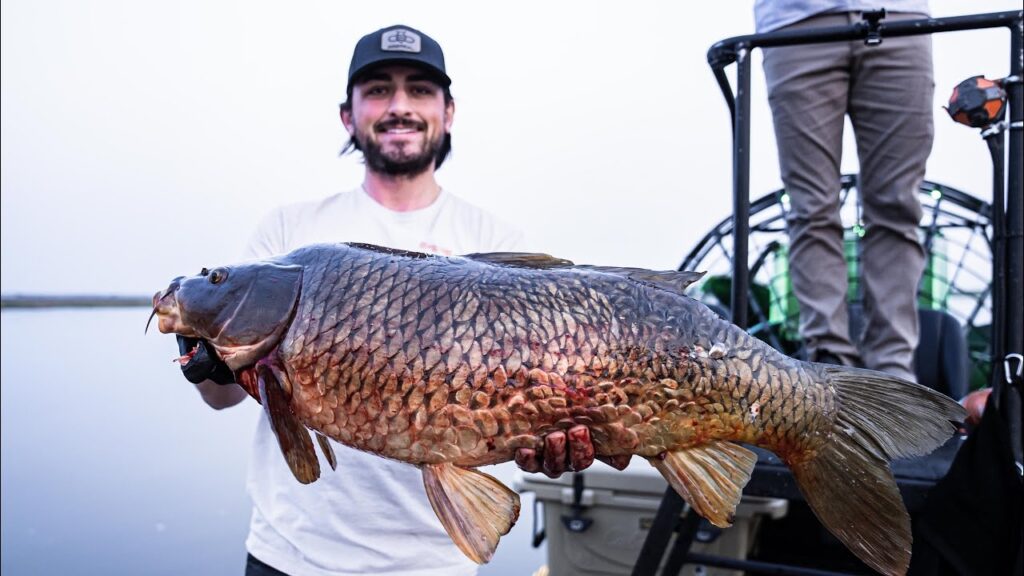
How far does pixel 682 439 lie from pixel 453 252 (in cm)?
113

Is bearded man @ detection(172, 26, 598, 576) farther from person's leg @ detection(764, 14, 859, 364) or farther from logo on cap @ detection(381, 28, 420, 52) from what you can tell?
person's leg @ detection(764, 14, 859, 364)

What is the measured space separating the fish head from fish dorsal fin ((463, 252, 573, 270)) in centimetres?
39

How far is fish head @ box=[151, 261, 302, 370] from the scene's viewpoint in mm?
1518

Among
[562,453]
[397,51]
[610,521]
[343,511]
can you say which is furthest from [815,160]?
[343,511]

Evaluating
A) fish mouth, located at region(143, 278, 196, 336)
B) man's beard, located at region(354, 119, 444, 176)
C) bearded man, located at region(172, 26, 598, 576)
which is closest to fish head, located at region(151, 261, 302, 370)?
fish mouth, located at region(143, 278, 196, 336)

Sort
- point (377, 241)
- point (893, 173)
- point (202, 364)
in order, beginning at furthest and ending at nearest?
point (893, 173) < point (377, 241) < point (202, 364)

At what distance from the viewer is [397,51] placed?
252 cm

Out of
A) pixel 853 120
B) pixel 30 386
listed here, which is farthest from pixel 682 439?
pixel 30 386

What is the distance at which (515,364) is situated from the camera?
57.2 inches

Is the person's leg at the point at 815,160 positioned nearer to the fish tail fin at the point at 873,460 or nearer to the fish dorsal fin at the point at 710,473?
the fish tail fin at the point at 873,460

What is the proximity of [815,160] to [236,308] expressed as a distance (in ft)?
6.52

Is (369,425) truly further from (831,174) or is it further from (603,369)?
(831,174)

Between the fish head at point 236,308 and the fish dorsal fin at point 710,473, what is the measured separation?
2.59 feet

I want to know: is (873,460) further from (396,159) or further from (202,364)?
(396,159)
